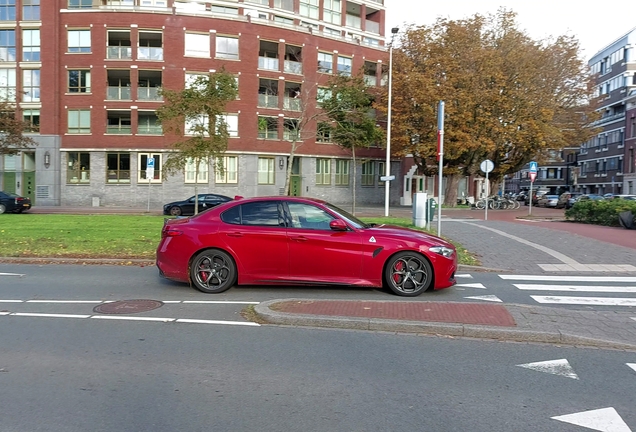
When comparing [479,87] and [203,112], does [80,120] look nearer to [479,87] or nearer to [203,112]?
[203,112]

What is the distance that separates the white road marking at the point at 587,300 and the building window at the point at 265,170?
3475cm

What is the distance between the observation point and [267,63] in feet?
135

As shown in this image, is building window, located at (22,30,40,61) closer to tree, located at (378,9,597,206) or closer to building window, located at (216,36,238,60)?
building window, located at (216,36,238,60)

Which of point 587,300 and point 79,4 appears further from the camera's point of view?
point 79,4

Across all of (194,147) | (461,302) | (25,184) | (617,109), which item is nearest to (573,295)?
(461,302)

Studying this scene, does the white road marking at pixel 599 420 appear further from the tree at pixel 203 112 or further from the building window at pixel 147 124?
the building window at pixel 147 124

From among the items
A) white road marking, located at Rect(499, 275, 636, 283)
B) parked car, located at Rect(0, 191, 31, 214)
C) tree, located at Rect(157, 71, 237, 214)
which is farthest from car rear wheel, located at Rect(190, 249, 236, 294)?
parked car, located at Rect(0, 191, 31, 214)

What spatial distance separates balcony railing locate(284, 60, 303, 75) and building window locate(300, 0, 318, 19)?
5.09 metres

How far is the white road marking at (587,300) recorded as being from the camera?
769 centimetres

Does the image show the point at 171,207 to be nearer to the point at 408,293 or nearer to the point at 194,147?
the point at 194,147

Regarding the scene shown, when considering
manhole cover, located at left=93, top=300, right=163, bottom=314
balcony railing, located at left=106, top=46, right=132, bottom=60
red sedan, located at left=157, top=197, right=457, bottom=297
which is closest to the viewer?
manhole cover, located at left=93, top=300, right=163, bottom=314

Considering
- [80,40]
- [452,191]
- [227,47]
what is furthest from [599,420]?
[80,40]

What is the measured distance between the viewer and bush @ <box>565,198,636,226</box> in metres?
20.2

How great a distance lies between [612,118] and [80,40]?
66.9m
